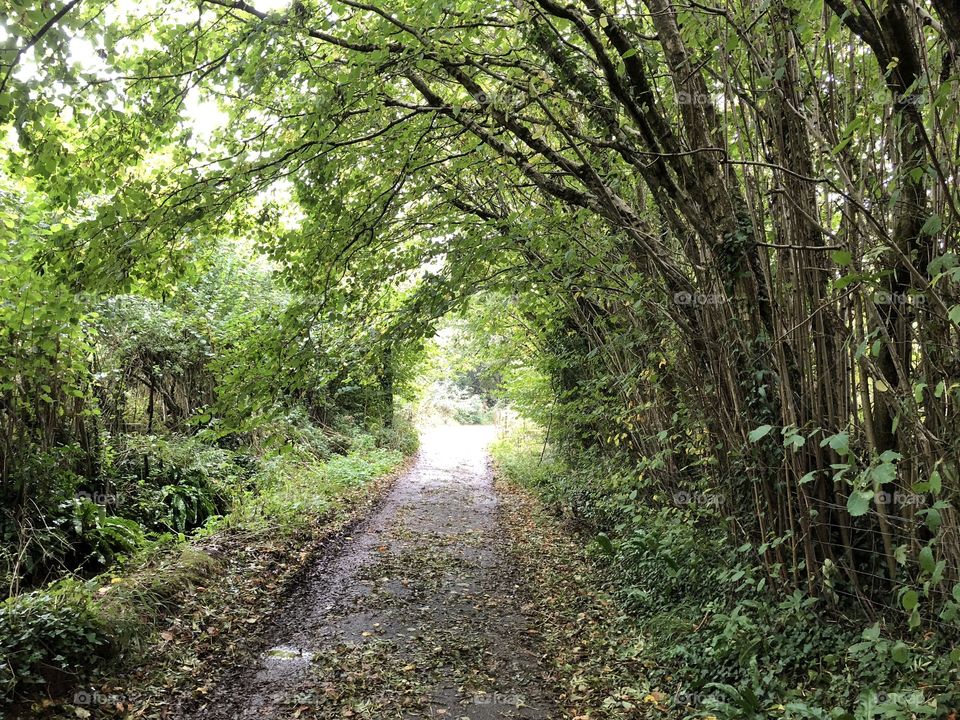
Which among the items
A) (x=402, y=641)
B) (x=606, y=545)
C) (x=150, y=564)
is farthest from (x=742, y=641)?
(x=150, y=564)

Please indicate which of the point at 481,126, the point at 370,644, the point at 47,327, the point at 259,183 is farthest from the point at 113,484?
the point at 481,126

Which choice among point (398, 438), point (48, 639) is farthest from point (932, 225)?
point (398, 438)

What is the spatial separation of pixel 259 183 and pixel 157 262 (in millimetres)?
1151

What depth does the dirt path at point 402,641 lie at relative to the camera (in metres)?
4.25

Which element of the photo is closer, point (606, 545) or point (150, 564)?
point (150, 564)

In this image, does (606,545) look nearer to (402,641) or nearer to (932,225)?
(402,641)

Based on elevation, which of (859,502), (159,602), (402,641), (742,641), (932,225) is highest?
(932,225)

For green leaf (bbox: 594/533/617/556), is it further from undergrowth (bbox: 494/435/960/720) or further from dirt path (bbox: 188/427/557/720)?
dirt path (bbox: 188/427/557/720)

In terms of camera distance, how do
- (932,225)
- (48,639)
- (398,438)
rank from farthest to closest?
(398,438)
(48,639)
(932,225)

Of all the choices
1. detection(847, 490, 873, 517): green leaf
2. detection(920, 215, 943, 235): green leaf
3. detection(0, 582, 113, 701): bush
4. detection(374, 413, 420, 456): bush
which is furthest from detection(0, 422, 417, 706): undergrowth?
detection(374, 413, 420, 456): bush

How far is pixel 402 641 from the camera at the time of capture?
17.2ft

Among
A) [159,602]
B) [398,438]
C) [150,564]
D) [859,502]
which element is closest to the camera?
[859,502]

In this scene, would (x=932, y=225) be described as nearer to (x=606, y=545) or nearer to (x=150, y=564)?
(x=606, y=545)

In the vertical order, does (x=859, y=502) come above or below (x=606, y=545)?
above
